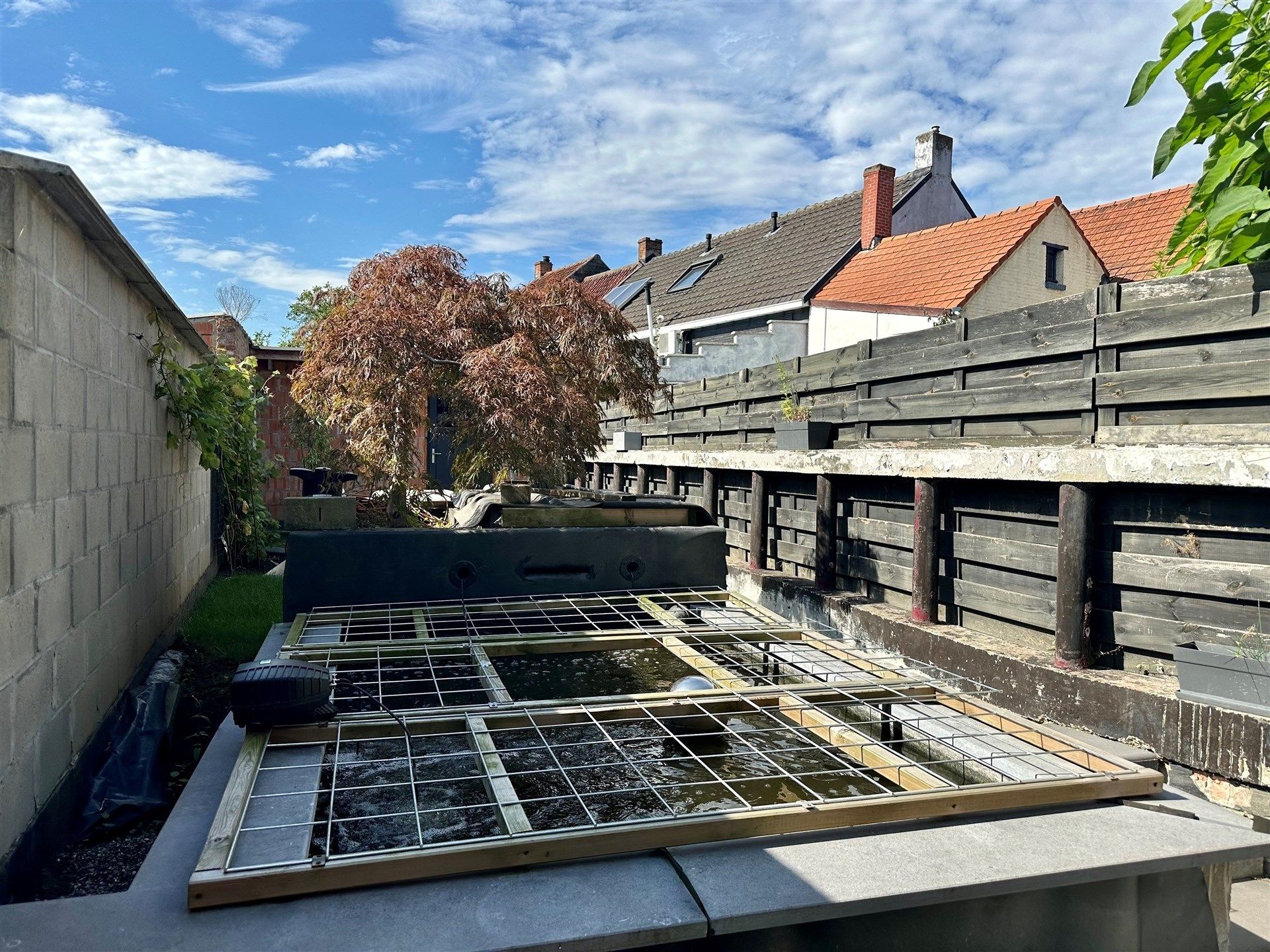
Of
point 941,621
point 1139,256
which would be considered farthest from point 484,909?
point 1139,256

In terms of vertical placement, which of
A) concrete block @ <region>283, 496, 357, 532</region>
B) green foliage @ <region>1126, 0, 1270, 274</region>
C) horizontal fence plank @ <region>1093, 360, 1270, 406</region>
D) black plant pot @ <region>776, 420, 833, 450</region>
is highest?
green foliage @ <region>1126, 0, 1270, 274</region>

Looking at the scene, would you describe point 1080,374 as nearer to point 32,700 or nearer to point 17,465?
point 17,465

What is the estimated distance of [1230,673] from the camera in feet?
11.7

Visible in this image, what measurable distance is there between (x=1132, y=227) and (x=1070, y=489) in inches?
638

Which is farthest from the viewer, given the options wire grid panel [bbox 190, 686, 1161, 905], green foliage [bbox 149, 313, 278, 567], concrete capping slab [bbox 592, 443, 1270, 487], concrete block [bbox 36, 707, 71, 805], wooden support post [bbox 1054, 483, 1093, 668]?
green foliage [bbox 149, 313, 278, 567]

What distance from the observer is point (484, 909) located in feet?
5.82

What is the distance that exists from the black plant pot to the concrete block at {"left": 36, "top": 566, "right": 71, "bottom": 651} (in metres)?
5.27

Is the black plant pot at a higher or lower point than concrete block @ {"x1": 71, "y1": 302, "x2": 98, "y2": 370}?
lower

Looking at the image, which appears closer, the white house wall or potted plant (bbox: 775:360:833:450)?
potted plant (bbox: 775:360:833:450)

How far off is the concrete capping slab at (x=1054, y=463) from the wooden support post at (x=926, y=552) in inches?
4.6

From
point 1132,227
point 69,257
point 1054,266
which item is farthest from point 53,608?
point 1132,227

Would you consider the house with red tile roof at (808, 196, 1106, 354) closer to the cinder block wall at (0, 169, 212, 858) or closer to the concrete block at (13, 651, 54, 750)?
the cinder block wall at (0, 169, 212, 858)

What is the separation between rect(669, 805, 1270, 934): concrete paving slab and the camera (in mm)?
1850

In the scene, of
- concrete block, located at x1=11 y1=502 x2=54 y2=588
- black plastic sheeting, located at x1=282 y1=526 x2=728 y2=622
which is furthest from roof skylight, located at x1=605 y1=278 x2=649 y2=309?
concrete block, located at x1=11 y1=502 x2=54 y2=588
